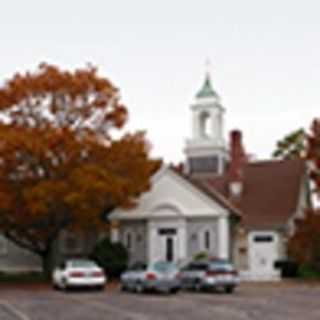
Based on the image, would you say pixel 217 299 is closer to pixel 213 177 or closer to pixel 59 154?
pixel 59 154

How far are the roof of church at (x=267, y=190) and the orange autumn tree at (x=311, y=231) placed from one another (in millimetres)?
3455

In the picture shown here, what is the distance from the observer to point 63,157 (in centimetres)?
3925

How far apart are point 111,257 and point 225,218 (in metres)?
7.44

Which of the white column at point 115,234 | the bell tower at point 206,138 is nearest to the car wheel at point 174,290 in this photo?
the white column at point 115,234

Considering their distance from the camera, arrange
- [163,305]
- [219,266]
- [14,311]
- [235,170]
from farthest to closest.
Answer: [235,170] < [219,266] < [163,305] < [14,311]

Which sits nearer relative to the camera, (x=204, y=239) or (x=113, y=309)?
(x=113, y=309)

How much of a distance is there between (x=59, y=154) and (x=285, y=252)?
15.9 meters

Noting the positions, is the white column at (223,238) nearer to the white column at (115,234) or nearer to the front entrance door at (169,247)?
the front entrance door at (169,247)

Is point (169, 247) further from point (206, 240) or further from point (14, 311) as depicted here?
point (14, 311)

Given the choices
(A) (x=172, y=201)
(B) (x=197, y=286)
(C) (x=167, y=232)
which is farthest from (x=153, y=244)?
(B) (x=197, y=286)

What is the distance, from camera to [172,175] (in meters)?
46.2

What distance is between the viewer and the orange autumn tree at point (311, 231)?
4062 centimetres

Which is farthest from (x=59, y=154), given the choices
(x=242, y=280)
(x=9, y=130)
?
(x=242, y=280)

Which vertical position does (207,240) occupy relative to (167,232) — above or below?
below
